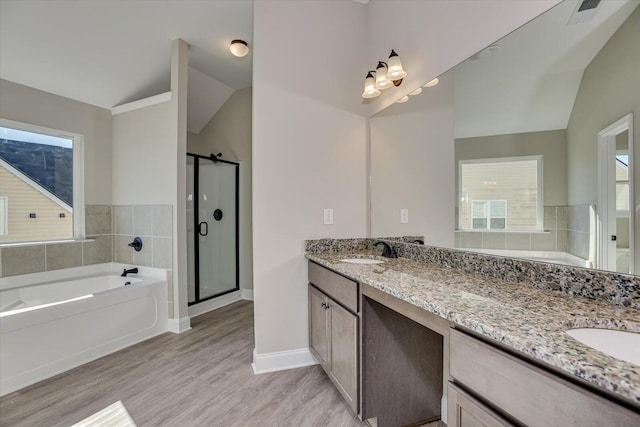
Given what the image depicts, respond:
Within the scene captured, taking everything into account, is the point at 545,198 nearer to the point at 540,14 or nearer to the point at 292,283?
the point at 540,14

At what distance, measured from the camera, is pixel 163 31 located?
2.76m

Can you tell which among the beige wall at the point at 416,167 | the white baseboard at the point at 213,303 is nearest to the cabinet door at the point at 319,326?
the beige wall at the point at 416,167

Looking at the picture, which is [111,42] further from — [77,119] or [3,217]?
[3,217]

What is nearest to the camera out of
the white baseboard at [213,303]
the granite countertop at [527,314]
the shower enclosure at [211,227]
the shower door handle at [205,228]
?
the granite countertop at [527,314]

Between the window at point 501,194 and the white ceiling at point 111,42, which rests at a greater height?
the white ceiling at point 111,42

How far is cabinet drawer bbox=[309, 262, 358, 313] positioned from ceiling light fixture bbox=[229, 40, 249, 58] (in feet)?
7.81

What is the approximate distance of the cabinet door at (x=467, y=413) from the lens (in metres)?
0.75

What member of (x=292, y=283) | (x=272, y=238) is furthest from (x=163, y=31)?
(x=292, y=283)

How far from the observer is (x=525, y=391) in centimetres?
67

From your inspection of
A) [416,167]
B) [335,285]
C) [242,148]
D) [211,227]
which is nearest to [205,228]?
[211,227]

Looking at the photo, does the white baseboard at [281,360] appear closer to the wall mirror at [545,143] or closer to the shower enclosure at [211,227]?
the wall mirror at [545,143]

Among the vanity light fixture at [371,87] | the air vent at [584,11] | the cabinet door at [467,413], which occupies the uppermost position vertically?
the vanity light fixture at [371,87]

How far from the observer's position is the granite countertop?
1.78 ft

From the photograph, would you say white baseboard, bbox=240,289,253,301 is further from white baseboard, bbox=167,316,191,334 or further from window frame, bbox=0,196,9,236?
window frame, bbox=0,196,9,236
